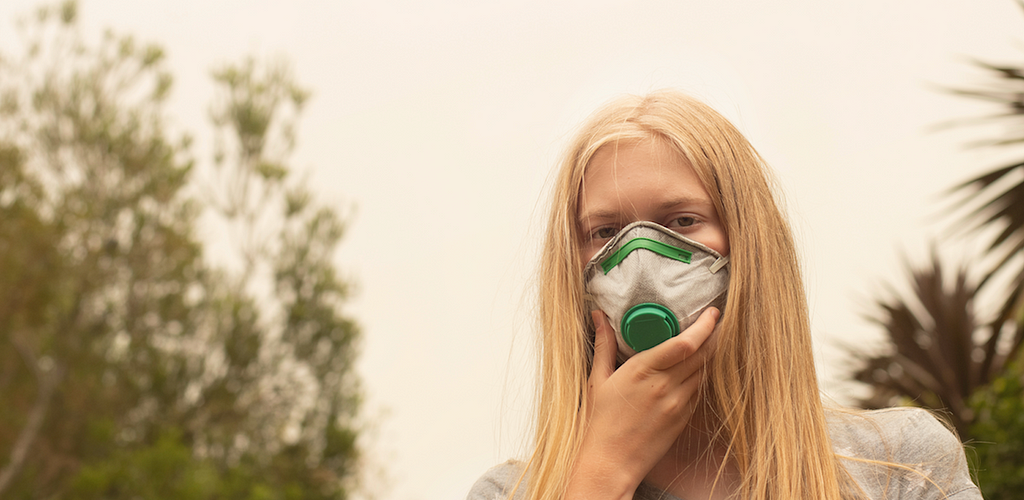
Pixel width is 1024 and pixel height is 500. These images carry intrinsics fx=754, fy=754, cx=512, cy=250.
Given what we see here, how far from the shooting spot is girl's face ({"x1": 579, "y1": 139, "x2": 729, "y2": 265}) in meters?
1.54

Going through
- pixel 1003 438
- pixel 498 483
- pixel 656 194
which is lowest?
pixel 1003 438

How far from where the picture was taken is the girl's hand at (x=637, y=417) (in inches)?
55.1

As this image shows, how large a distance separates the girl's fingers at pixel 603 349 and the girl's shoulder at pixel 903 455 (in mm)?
485

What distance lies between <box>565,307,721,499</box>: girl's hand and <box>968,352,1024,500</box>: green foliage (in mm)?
3784

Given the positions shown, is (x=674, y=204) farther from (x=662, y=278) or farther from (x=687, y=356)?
(x=687, y=356)

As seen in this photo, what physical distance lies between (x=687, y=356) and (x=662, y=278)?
17 cm

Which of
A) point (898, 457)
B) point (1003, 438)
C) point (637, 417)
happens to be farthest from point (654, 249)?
point (1003, 438)

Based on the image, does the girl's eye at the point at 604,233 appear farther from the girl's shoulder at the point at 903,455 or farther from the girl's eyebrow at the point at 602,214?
the girl's shoulder at the point at 903,455

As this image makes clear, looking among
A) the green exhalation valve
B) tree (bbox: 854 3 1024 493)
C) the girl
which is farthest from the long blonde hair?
tree (bbox: 854 3 1024 493)

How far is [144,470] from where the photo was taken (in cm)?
941

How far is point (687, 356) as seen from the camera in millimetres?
1430

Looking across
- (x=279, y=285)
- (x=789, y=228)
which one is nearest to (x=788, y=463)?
(x=789, y=228)

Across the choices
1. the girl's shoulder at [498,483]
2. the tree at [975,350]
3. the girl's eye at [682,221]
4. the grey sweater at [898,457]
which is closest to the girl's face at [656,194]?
the girl's eye at [682,221]

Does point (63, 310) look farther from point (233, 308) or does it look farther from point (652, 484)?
point (652, 484)
